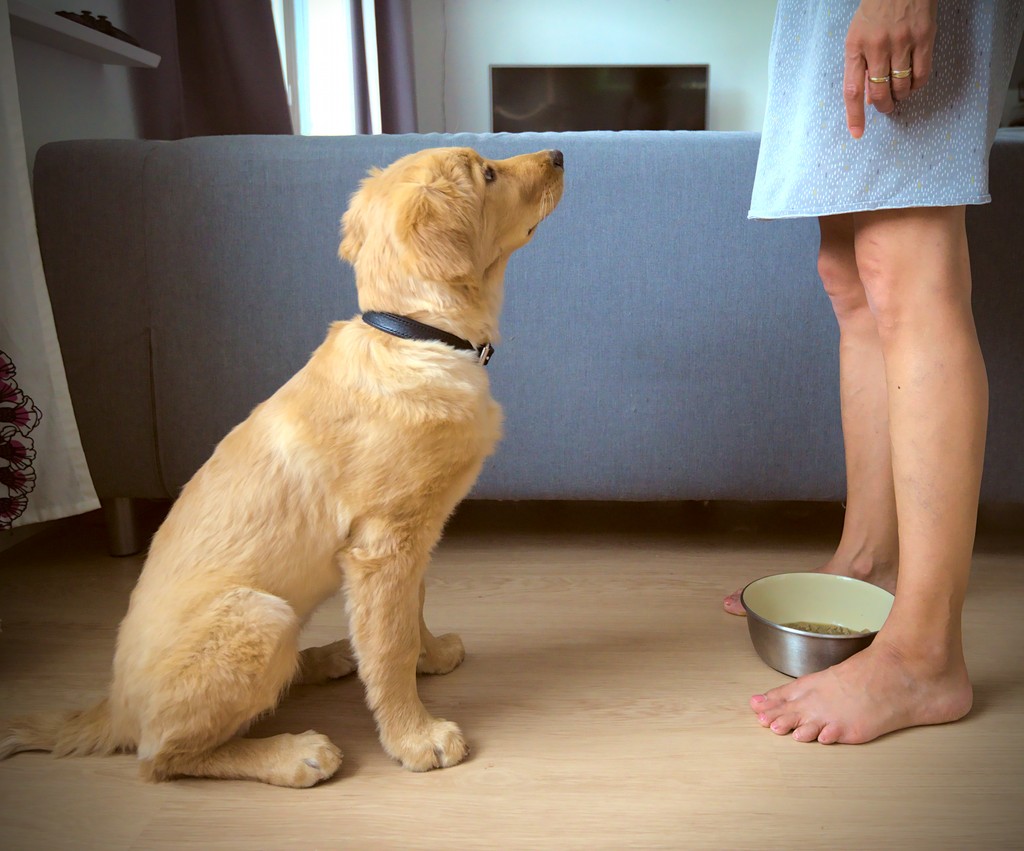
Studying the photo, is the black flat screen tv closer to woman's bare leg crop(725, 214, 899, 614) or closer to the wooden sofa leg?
the wooden sofa leg

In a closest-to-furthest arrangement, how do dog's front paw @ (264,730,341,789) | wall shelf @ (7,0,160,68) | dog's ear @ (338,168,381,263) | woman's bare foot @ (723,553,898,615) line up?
dog's front paw @ (264,730,341,789), dog's ear @ (338,168,381,263), woman's bare foot @ (723,553,898,615), wall shelf @ (7,0,160,68)

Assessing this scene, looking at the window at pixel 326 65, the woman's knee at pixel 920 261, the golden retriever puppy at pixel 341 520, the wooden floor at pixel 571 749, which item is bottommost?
the wooden floor at pixel 571 749

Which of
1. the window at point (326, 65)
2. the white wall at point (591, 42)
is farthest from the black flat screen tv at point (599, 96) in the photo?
the window at point (326, 65)

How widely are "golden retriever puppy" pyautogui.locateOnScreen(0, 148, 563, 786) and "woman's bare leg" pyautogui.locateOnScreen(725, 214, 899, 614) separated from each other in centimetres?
76

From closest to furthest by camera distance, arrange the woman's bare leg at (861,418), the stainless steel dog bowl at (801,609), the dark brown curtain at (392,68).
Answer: the stainless steel dog bowl at (801,609), the woman's bare leg at (861,418), the dark brown curtain at (392,68)

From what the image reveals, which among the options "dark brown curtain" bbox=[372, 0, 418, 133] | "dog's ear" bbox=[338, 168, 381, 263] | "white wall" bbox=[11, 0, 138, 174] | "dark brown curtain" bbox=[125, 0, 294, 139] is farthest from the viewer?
"dark brown curtain" bbox=[372, 0, 418, 133]

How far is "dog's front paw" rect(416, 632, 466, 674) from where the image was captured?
1534mm

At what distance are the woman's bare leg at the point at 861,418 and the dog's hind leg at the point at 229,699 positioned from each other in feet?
3.86

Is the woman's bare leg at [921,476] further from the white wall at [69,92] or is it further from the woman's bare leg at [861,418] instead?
the white wall at [69,92]

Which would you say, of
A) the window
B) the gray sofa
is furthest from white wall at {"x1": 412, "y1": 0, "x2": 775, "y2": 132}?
the gray sofa

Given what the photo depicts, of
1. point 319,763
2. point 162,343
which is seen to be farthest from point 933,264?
point 162,343

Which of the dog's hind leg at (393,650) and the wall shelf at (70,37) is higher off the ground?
the wall shelf at (70,37)

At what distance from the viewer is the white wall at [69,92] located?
7.45 ft

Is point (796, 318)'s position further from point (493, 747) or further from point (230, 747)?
point (230, 747)
